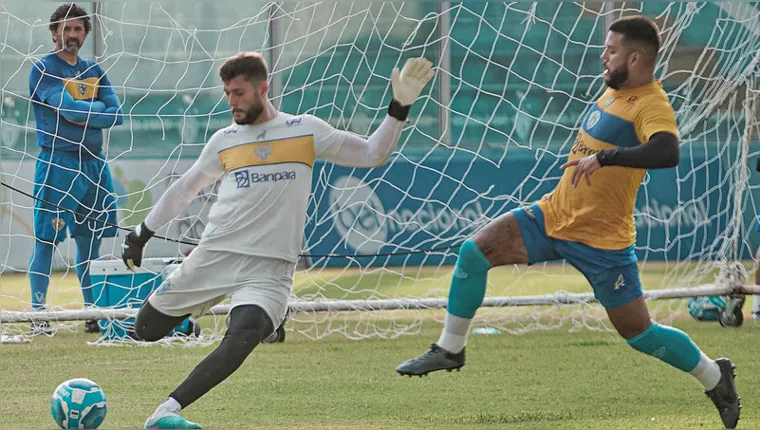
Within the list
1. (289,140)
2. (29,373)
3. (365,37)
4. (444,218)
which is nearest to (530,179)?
(444,218)

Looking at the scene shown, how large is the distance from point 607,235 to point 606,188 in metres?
0.19

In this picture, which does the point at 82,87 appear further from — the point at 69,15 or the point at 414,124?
the point at 414,124

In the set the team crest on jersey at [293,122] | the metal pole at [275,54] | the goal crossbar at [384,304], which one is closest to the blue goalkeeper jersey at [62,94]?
the goal crossbar at [384,304]

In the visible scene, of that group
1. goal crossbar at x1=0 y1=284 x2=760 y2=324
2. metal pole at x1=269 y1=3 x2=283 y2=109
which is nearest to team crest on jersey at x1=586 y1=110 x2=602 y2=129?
goal crossbar at x1=0 y1=284 x2=760 y2=324

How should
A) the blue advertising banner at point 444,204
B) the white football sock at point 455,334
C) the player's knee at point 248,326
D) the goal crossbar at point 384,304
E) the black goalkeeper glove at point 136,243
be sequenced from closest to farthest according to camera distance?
1. the player's knee at point 248,326
2. the white football sock at point 455,334
3. the black goalkeeper glove at point 136,243
4. the goal crossbar at point 384,304
5. the blue advertising banner at point 444,204

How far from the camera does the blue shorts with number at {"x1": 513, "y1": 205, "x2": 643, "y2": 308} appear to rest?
5113mm

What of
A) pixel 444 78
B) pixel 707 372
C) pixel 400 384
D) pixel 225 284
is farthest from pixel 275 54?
pixel 707 372

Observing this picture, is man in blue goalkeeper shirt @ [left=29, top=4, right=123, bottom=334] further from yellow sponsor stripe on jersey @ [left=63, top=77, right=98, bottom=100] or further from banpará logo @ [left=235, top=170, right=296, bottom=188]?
banpará logo @ [left=235, top=170, right=296, bottom=188]

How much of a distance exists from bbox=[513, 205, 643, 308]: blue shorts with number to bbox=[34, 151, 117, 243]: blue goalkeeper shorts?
4.33 metres

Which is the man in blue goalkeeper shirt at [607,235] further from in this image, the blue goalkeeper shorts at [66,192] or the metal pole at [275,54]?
the metal pole at [275,54]

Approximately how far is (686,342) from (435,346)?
105 cm

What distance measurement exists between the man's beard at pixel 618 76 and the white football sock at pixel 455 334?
3.79ft

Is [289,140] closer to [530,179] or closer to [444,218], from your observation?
[530,179]

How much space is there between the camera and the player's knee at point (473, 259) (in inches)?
205
